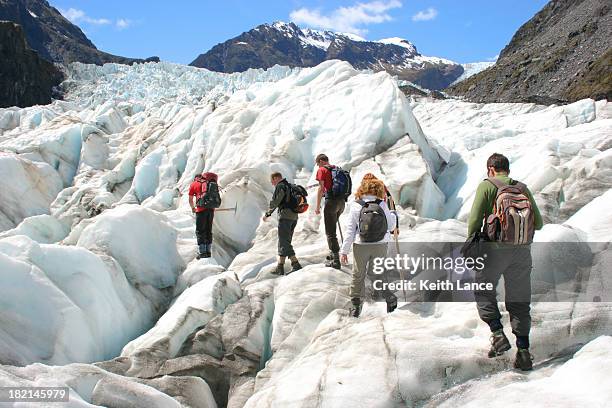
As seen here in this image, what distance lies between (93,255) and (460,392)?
19.2 ft

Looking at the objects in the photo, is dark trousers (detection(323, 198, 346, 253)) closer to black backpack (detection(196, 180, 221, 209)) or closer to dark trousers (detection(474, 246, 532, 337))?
black backpack (detection(196, 180, 221, 209))

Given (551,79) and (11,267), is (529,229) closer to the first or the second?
(11,267)

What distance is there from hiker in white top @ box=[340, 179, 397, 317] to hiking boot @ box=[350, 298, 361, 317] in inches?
7.5

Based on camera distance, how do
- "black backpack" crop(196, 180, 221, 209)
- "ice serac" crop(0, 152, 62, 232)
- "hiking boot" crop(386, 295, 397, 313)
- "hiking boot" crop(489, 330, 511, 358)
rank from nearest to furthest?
"hiking boot" crop(489, 330, 511, 358), "hiking boot" crop(386, 295, 397, 313), "black backpack" crop(196, 180, 221, 209), "ice serac" crop(0, 152, 62, 232)

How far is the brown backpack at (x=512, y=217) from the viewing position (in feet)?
14.0

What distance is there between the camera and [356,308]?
242 inches

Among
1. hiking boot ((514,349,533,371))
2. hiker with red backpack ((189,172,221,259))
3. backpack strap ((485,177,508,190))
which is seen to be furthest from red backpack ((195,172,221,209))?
hiking boot ((514,349,533,371))

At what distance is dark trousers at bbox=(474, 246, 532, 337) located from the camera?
4414 mm

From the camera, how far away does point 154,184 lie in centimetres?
1633

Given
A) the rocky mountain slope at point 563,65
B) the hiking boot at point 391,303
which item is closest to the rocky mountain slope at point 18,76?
the rocky mountain slope at point 563,65

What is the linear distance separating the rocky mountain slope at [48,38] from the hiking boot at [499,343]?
98016mm

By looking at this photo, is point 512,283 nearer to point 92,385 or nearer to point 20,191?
point 92,385

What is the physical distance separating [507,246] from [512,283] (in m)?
0.36

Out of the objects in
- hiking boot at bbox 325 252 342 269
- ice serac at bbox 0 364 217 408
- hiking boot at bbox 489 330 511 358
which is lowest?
ice serac at bbox 0 364 217 408
